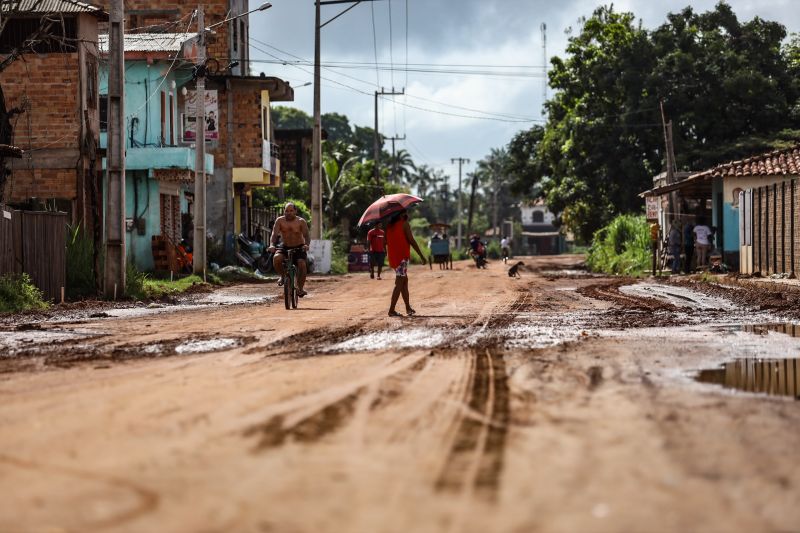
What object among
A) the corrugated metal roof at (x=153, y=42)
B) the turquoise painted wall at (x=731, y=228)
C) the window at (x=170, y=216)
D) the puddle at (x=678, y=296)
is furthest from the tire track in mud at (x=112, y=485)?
the turquoise painted wall at (x=731, y=228)

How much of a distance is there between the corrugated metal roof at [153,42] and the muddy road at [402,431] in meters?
24.1

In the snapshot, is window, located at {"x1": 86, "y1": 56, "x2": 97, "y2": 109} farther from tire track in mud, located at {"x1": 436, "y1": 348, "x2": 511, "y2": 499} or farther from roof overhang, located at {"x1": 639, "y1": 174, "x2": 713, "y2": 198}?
tire track in mud, located at {"x1": 436, "y1": 348, "x2": 511, "y2": 499}

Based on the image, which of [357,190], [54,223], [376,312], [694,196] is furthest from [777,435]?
[357,190]

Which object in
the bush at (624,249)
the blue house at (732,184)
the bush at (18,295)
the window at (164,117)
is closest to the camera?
the bush at (18,295)

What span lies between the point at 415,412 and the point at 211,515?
285 centimetres

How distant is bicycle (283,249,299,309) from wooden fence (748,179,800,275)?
12.5 m

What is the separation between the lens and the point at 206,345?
485 inches

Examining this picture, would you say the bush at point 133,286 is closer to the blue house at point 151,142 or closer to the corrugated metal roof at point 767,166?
the blue house at point 151,142

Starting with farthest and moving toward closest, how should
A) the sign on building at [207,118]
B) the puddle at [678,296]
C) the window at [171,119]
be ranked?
the window at [171,119], the sign on building at [207,118], the puddle at [678,296]

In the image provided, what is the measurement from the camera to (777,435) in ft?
21.4

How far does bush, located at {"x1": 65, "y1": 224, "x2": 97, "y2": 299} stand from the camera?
23578 mm

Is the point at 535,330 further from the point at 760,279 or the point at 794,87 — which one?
the point at 794,87

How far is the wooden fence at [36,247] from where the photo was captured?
66.1ft

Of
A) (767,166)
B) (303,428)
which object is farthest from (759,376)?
(767,166)
